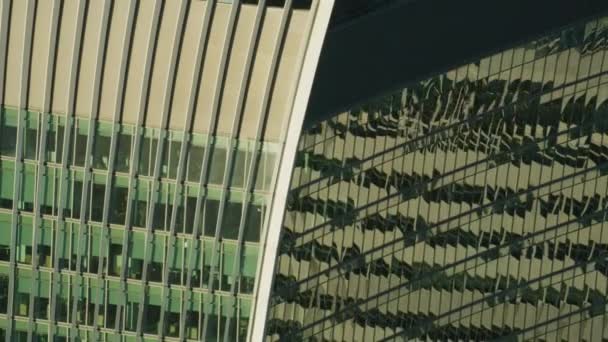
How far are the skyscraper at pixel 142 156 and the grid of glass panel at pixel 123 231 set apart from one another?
1.4 inches

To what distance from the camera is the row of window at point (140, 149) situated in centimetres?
3177

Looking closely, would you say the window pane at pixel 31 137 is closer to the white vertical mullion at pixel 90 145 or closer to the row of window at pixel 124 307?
the white vertical mullion at pixel 90 145

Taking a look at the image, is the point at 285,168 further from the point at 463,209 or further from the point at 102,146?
the point at 463,209


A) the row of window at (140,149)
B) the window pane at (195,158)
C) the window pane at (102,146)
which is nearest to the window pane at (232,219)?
the row of window at (140,149)

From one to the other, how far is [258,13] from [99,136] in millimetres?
5235

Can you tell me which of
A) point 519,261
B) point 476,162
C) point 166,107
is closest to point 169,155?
point 166,107

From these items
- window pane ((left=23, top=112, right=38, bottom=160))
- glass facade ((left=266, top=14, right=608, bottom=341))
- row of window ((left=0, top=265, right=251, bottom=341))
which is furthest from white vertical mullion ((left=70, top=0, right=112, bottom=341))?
glass facade ((left=266, top=14, right=608, bottom=341))

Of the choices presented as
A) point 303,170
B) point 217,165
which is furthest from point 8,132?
point 303,170

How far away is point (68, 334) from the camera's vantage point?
3509 centimetres

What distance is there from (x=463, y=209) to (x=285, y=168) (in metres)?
10.0

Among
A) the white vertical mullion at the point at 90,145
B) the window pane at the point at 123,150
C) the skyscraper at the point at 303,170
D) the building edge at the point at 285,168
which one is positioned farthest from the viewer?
the window pane at the point at 123,150

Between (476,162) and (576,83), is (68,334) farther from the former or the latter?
(576,83)

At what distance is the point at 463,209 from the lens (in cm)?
4000

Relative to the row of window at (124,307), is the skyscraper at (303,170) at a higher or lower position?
higher
